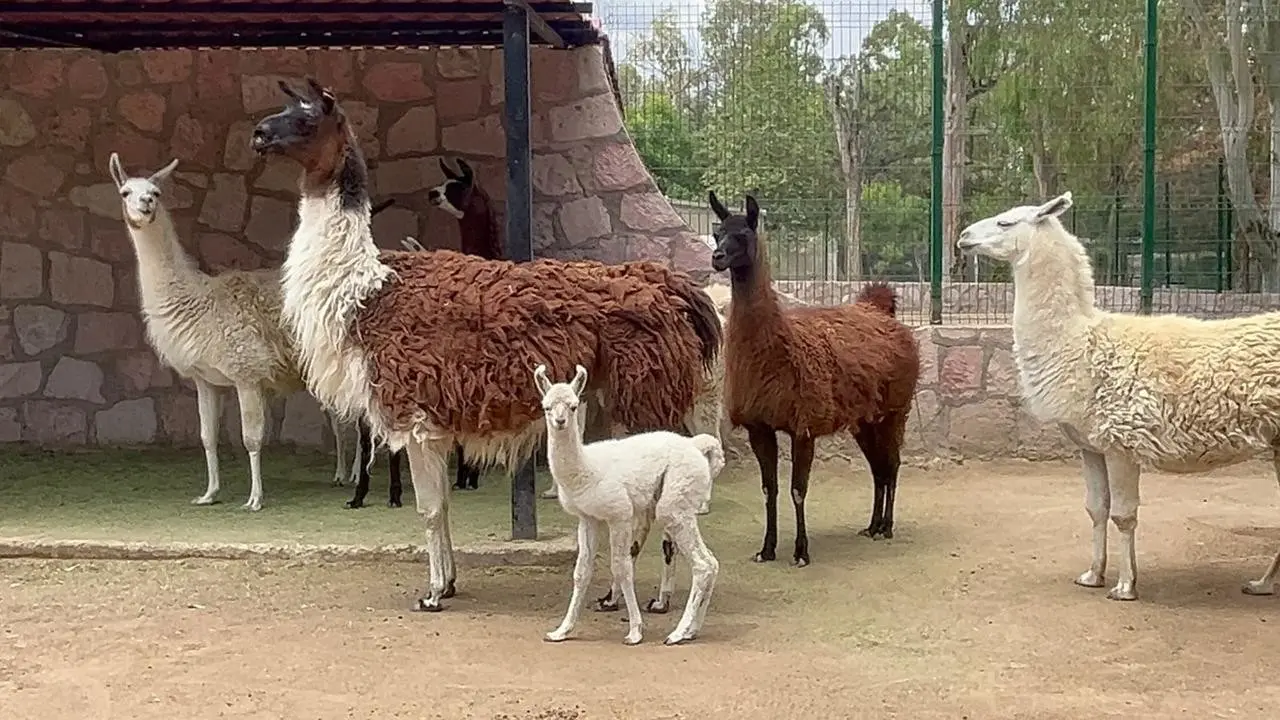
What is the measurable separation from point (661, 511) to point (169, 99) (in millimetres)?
5783

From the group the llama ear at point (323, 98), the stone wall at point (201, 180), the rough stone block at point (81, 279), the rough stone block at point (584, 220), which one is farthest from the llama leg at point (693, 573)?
the rough stone block at point (81, 279)

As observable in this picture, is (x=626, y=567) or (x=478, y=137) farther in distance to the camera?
(x=478, y=137)

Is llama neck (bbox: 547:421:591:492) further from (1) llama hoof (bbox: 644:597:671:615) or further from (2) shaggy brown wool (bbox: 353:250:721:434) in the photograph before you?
(1) llama hoof (bbox: 644:597:671:615)

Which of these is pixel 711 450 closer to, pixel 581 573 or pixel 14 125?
pixel 581 573

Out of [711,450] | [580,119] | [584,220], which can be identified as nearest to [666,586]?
[711,450]

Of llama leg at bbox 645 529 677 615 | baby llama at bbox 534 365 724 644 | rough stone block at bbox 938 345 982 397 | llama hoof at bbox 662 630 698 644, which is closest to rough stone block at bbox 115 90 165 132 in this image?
baby llama at bbox 534 365 724 644

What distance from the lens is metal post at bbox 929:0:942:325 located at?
28.7ft

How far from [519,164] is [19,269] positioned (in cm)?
476

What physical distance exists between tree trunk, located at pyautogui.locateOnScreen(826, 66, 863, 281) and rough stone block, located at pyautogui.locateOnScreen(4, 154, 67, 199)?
5504mm

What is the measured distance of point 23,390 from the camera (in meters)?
8.78

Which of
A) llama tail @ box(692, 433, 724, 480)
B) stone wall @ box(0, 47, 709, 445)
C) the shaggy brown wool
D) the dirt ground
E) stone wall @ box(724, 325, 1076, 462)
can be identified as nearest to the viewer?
the dirt ground

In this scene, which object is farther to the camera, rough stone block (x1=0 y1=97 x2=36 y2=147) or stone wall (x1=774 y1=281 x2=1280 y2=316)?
stone wall (x1=774 y1=281 x2=1280 y2=316)

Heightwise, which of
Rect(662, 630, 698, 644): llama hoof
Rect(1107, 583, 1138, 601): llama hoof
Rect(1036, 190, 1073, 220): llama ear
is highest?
Rect(1036, 190, 1073, 220): llama ear

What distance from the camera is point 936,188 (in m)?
8.82
